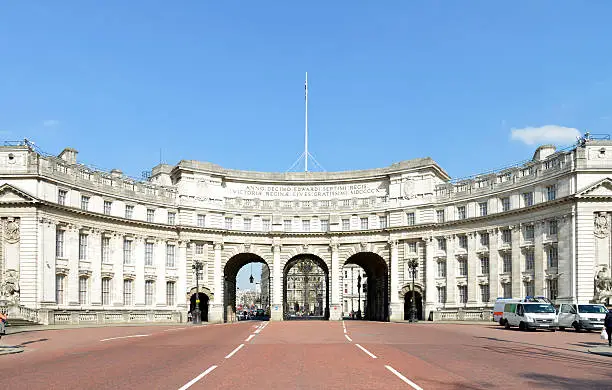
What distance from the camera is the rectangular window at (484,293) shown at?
68.1 m

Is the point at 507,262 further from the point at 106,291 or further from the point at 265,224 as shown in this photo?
the point at 106,291

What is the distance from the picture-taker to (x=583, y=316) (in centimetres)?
4416

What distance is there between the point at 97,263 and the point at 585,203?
44.6m

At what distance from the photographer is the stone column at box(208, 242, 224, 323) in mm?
76250

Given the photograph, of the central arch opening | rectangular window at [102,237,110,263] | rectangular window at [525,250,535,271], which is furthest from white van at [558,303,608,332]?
the central arch opening

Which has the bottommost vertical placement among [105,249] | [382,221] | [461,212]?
[105,249]

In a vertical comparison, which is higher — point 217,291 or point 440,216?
point 440,216

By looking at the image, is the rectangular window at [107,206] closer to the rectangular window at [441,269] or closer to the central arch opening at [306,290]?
the rectangular window at [441,269]

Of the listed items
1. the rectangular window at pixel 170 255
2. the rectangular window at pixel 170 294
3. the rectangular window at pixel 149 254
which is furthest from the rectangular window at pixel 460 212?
the rectangular window at pixel 149 254

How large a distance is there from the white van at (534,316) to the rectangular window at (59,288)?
38.1m

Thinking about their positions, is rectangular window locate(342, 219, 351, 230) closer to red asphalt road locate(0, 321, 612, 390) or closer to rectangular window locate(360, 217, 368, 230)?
rectangular window locate(360, 217, 368, 230)

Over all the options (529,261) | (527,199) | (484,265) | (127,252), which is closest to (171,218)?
Result: (127,252)

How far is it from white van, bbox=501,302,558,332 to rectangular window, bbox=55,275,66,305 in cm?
3814

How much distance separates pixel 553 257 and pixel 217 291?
3674 centimetres
